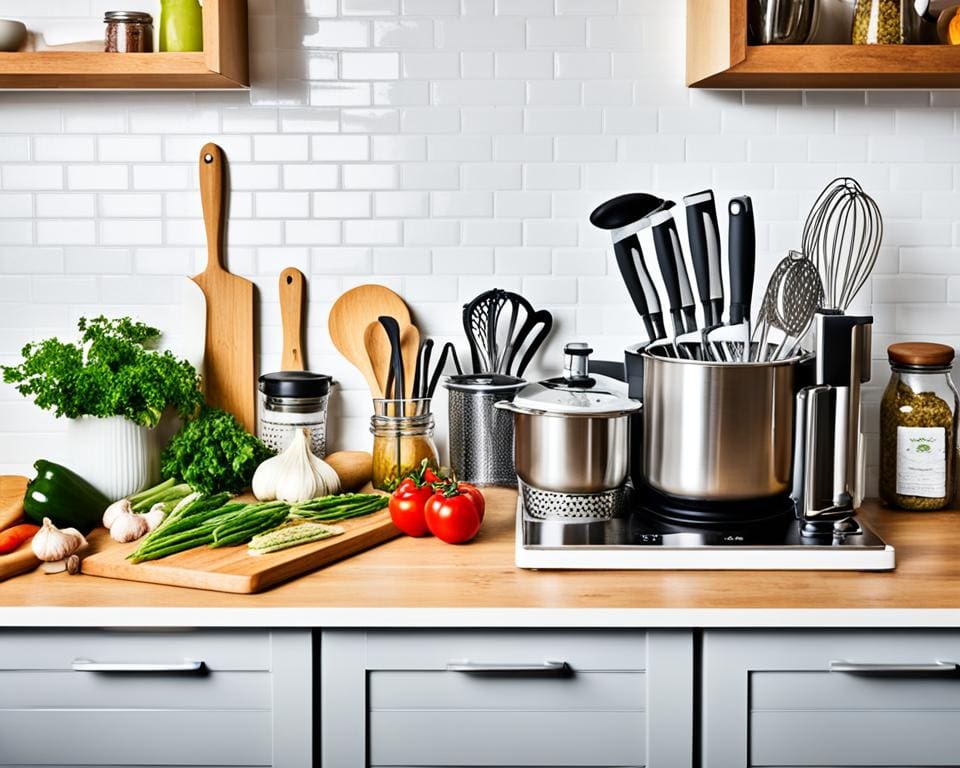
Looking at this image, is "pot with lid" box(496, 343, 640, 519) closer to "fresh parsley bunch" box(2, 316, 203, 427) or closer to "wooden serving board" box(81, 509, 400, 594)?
"wooden serving board" box(81, 509, 400, 594)

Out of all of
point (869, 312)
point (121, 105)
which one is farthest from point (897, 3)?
point (121, 105)

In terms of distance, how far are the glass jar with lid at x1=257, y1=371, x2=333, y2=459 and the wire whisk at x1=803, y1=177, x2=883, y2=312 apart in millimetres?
1050

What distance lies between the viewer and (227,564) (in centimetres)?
174

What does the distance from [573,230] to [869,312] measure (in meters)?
0.67

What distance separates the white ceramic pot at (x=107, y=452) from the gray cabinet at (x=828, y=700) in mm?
1186

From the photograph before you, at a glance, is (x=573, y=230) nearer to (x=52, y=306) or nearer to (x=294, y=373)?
(x=294, y=373)

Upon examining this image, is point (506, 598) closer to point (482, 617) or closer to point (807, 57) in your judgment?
point (482, 617)

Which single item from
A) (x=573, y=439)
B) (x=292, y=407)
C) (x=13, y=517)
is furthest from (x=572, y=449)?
(x=13, y=517)

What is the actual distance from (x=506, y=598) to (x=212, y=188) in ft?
3.92

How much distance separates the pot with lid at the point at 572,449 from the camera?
6.17 ft

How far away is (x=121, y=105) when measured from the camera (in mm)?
2355

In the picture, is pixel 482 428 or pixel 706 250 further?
→ pixel 482 428

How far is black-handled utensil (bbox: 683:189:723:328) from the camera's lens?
200 centimetres

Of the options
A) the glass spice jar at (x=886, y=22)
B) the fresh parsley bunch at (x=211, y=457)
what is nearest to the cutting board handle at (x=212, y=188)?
the fresh parsley bunch at (x=211, y=457)
